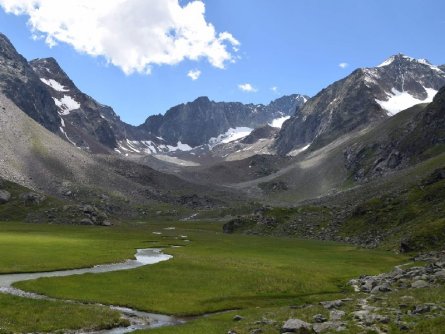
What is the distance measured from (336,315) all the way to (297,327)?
4612 mm

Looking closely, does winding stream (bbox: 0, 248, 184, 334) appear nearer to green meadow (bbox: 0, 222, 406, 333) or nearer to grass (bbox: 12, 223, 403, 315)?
green meadow (bbox: 0, 222, 406, 333)

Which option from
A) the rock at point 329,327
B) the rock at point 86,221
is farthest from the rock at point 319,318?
the rock at point 86,221

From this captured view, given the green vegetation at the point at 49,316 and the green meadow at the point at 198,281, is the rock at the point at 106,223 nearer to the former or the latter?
the green meadow at the point at 198,281

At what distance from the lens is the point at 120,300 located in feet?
148

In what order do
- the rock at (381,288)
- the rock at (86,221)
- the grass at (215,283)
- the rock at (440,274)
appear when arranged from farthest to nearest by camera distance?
1. the rock at (86,221)
2. the grass at (215,283)
3. the rock at (381,288)
4. the rock at (440,274)

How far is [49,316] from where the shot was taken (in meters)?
36.3

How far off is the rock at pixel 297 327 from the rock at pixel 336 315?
8.67 ft

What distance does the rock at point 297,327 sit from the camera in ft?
101

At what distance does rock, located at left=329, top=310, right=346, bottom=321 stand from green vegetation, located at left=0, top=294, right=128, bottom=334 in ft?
51.7

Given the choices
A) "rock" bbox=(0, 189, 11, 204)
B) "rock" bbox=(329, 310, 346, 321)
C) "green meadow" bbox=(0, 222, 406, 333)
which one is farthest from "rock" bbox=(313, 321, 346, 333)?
"rock" bbox=(0, 189, 11, 204)

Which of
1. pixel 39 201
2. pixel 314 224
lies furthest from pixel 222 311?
pixel 39 201

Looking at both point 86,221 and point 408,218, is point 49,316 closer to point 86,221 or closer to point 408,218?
point 408,218

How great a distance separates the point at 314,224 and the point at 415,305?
3915 inches

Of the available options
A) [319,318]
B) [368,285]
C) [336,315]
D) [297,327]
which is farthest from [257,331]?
[368,285]
